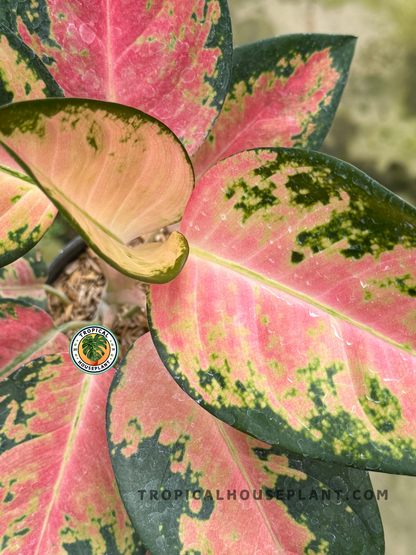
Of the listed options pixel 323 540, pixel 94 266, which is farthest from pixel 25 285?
pixel 323 540

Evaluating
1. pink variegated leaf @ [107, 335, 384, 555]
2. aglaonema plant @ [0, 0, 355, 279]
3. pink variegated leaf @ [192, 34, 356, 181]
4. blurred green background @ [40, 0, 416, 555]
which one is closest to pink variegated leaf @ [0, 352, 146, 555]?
pink variegated leaf @ [107, 335, 384, 555]

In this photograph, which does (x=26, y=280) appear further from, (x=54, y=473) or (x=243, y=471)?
(x=243, y=471)

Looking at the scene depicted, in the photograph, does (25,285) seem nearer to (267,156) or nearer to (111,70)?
Answer: (111,70)

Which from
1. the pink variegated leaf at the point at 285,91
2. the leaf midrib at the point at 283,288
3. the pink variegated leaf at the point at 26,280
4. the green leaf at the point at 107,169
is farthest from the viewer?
the pink variegated leaf at the point at 26,280

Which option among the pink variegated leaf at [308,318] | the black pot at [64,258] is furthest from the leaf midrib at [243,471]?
the black pot at [64,258]

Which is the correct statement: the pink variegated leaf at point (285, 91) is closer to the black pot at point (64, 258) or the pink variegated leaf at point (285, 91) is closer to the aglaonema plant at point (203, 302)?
the aglaonema plant at point (203, 302)

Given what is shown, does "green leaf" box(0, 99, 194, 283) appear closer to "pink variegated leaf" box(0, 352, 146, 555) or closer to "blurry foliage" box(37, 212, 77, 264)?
"pink variegated leaf" box(0, 352, 146, 555)

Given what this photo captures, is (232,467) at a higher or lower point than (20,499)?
higher
